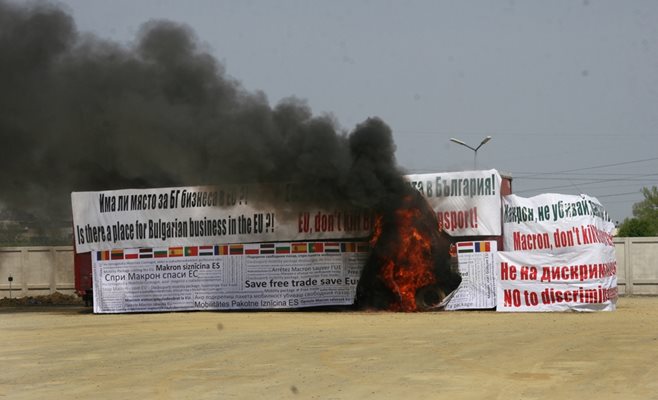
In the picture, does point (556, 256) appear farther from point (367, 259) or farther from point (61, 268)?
point (61, 268)

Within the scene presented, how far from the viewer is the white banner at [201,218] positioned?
21.5m

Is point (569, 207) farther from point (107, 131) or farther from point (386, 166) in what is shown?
point (107, 131)

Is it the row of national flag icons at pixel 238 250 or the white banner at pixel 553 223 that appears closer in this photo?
the white banner at pixel 553 223

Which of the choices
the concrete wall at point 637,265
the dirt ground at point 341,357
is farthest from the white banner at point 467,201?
the concrete wall at point 637,265

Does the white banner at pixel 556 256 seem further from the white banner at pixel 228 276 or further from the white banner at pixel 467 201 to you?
the white banner at pixel 228 276

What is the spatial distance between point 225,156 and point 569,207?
8322 mm

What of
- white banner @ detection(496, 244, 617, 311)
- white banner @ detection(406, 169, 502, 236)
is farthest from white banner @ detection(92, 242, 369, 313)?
white banner @ detection(496, 244, 617, 311)

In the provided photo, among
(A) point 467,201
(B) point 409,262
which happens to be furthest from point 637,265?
(B) point 409,262

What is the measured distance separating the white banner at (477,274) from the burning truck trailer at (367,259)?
160 millimetres

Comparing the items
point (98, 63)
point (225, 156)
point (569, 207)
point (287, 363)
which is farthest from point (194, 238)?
point (287, 363)

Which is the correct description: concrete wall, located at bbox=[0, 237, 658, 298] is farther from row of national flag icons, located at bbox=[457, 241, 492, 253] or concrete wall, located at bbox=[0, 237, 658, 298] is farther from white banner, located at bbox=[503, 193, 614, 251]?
row of national flag icons, located at bbox=[457, 241, 492, 253]

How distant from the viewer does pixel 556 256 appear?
2012cm

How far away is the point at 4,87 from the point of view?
2575cm

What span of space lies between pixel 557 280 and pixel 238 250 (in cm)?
726
